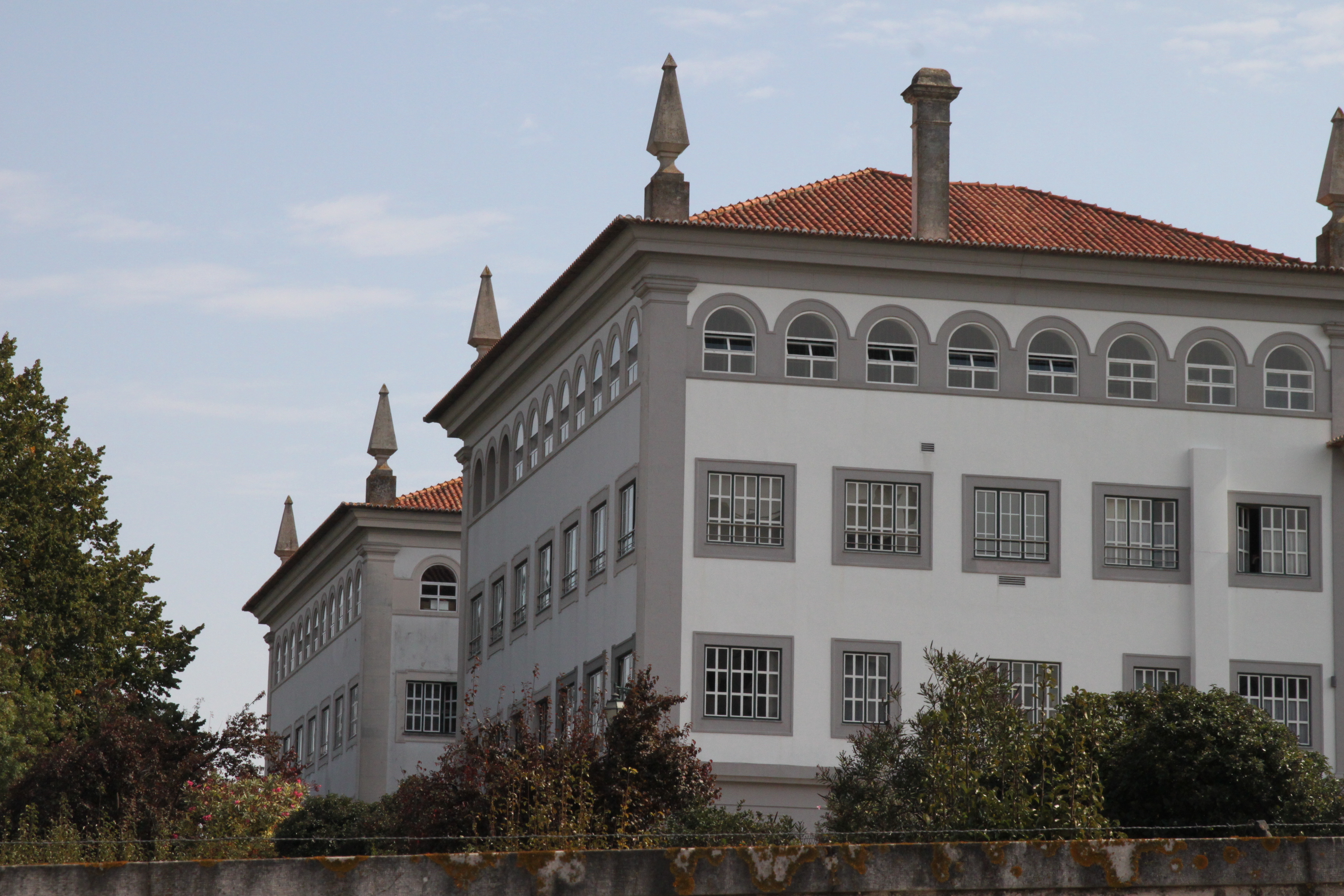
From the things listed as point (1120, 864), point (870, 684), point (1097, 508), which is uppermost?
point (1097, 508)

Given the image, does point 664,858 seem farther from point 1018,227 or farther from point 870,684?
point 1018,227

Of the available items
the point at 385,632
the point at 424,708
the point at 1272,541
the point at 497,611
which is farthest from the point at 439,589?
the point at 1272,541

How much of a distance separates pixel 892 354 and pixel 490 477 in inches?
511

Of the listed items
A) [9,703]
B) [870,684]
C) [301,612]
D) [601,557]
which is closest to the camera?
[870,684]

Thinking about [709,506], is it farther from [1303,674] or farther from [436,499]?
[436,499]

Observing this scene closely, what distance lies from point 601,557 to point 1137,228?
37.1ft

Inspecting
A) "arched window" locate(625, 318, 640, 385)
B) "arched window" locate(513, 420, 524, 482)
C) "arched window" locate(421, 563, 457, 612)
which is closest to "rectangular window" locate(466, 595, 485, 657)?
"arched window" locate(513, 420, 524, 482)

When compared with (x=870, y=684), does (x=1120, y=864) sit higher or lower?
lower

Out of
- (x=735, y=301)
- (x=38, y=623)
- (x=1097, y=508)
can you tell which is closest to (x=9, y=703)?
(x=38, y=623)

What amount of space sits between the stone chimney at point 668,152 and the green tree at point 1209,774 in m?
13.7

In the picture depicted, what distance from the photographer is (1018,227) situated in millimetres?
39719

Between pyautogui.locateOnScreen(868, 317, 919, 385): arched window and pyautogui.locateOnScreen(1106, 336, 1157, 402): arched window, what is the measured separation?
11.2 ft

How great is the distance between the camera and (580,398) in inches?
1613

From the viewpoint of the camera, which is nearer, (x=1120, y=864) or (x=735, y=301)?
(x=1120, y=864)
